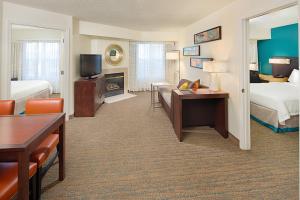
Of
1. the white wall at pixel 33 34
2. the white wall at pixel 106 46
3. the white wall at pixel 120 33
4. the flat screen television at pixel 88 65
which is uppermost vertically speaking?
the white wall at pixel 33 34

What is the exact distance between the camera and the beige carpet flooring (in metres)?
2.10

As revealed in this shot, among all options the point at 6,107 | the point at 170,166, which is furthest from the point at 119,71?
the point at 170,166

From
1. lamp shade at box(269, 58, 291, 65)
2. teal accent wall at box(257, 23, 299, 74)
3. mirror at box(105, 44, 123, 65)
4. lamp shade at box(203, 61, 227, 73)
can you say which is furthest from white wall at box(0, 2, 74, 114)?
teal accent wall at box(257, 23, 299, 74)

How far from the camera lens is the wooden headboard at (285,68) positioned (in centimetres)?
620

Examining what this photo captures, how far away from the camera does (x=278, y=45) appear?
6.73 meters

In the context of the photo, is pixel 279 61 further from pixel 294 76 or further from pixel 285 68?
pixel 294 76

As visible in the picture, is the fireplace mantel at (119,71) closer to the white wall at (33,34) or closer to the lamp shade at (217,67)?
the white wall at (33,34)

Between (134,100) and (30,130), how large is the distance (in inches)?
211

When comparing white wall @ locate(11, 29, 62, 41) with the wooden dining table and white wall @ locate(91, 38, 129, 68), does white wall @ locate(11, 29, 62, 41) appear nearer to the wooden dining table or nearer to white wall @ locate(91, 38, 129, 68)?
white wall @ locate(91, 38, 129, 68)

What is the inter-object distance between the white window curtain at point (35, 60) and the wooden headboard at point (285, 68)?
7.66 m

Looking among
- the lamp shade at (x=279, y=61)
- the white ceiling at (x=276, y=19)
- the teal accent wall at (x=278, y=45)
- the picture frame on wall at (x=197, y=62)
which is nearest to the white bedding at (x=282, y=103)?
the picture frame on wall at (x=197, y=62)

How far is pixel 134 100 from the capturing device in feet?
23.2

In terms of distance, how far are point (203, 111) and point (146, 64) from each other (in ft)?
15.8

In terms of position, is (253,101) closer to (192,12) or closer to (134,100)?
(192,12)
